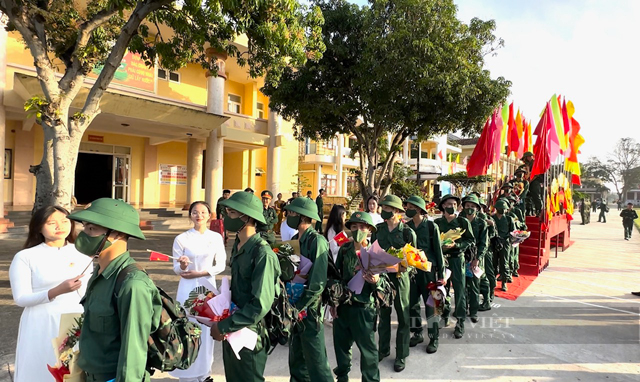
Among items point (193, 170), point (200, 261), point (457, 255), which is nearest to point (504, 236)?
point (457, 255)

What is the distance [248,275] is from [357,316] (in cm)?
137

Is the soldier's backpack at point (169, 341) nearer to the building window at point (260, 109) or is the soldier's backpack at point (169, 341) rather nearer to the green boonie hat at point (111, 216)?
the green boonie hat at point (111, 216)

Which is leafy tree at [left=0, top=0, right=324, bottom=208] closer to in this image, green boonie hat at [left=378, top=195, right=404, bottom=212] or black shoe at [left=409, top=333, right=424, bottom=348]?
green boonie hat at [left=378, top=195, right=404, bottom=212]

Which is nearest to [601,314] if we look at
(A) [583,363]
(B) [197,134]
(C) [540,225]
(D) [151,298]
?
(A) [583,363]

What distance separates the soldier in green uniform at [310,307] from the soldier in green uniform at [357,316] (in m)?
0.41

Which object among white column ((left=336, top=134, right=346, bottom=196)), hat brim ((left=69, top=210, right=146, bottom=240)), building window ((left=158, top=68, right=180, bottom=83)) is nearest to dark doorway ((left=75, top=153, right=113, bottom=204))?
building window ((left=158, top=68, right=180, bottom=83))

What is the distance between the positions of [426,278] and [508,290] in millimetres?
3507

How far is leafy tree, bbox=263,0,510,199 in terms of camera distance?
8.65 m

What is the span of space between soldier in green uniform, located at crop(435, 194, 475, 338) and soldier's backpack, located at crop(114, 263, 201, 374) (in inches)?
144

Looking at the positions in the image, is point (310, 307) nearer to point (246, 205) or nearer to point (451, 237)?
point (246, 205)

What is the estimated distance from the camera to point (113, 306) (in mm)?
1728

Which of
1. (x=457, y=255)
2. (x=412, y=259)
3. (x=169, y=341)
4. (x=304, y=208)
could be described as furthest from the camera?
(x=457, y=255)

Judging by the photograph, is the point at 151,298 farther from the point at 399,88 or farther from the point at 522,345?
the point at 399,88


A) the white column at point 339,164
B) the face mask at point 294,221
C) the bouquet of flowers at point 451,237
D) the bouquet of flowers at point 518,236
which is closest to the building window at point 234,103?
the white column at point 339,164
